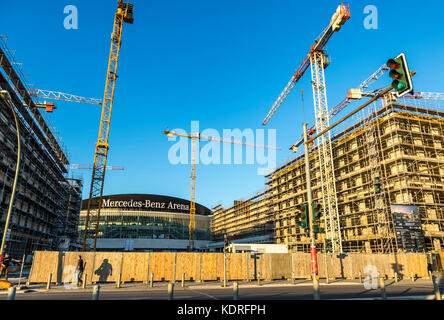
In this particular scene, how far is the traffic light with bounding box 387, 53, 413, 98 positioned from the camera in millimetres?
7359

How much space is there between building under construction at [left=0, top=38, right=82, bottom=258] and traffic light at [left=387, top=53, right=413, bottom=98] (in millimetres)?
27058

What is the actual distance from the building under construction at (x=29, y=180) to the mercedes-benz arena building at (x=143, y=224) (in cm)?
1803

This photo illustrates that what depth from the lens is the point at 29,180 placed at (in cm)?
4669

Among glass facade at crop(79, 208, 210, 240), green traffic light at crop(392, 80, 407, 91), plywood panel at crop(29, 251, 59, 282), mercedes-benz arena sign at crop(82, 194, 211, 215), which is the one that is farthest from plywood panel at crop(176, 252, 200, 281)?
mercedes-benz arena sign at crop(82, 194, 211, 215)

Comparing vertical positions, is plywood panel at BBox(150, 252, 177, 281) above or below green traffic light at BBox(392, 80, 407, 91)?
below

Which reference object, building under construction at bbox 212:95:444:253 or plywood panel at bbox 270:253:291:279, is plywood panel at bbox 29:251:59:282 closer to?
plywood panel at bbox 270:253:291:279

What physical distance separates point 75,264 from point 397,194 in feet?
143

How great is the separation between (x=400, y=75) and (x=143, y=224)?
94601 mm

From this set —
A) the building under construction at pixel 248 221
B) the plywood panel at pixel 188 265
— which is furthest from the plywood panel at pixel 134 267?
the building under construction at pixel 248 221

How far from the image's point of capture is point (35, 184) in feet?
163

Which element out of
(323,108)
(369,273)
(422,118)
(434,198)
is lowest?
(369,273)

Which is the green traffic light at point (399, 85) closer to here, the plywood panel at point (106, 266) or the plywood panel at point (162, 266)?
the plywood panel at point (162, 266)
